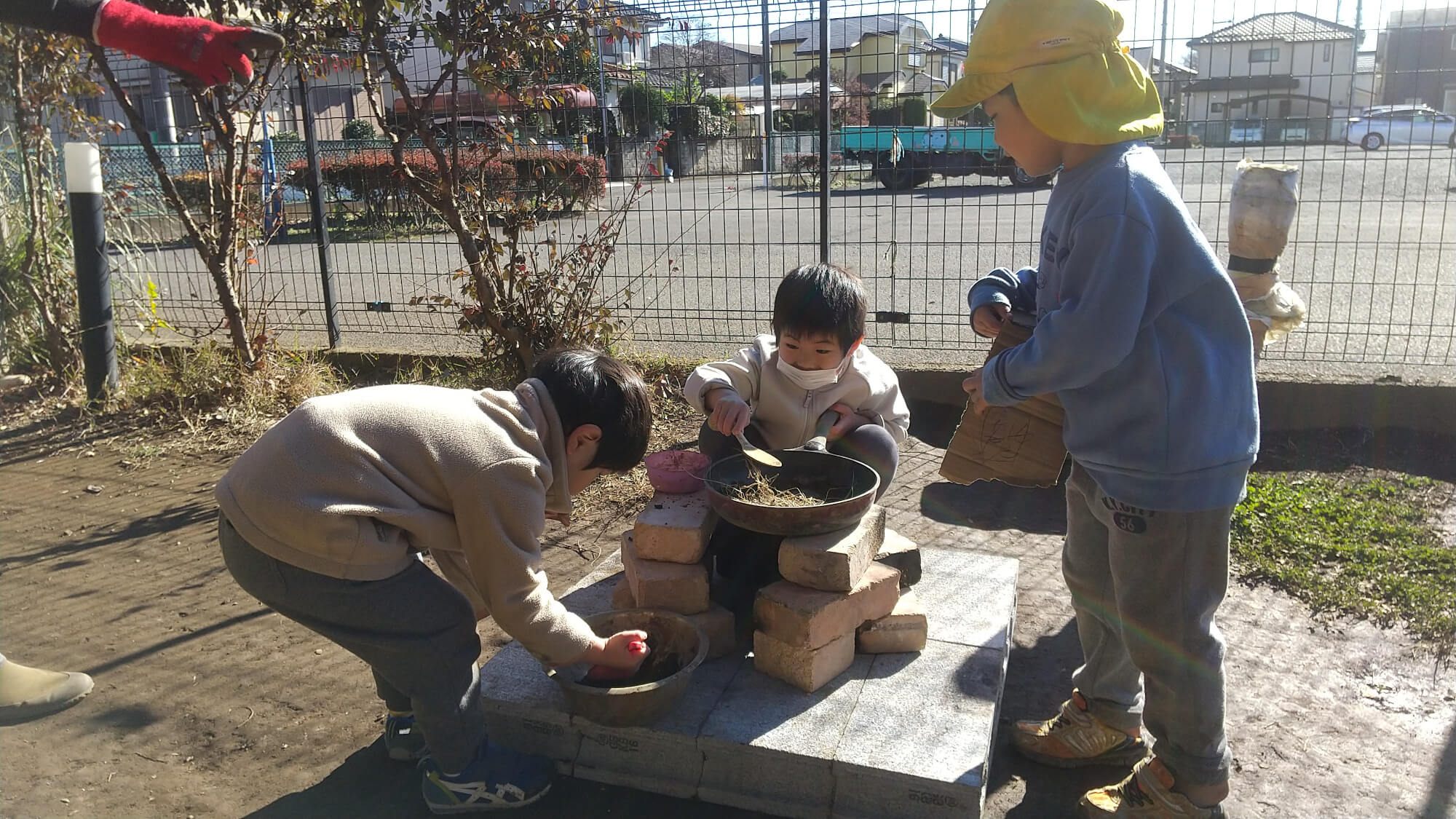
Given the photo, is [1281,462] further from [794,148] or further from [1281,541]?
[794,148]

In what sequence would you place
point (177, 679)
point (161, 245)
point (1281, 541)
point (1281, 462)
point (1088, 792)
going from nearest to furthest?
point (1088, 792) < point (177, 679) < point (1281, 541) < point (1281, 462) < point (161, 245)

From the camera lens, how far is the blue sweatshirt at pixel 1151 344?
1.95 metres

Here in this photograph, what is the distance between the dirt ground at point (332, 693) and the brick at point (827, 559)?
22.4 inches

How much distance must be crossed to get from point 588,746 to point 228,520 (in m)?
0.98

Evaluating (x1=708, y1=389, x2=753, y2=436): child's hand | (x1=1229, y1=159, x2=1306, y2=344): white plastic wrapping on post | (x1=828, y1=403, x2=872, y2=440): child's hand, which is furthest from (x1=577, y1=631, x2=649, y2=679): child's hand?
(x1=1229, y1=159, x2=1306, y2=344): white plastic wrapping on post

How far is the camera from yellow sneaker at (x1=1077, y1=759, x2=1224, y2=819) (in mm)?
2146

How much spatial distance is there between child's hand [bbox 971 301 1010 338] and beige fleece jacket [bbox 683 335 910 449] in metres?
0.73

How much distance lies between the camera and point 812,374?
310cm

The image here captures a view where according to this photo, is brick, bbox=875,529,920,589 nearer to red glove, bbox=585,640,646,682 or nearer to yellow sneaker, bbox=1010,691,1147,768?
yellow sneaker, bbox=1010,691,1147,768

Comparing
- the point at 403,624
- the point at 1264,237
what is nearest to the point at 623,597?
the point at 403,624

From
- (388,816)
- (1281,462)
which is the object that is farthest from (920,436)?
(388,816)

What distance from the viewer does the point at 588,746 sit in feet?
8.16

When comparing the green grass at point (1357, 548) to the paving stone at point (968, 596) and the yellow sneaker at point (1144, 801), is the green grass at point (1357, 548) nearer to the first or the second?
the paving stone at point (968, 596)

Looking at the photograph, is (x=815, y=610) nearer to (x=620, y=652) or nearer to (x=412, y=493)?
(x=620, y=652)
